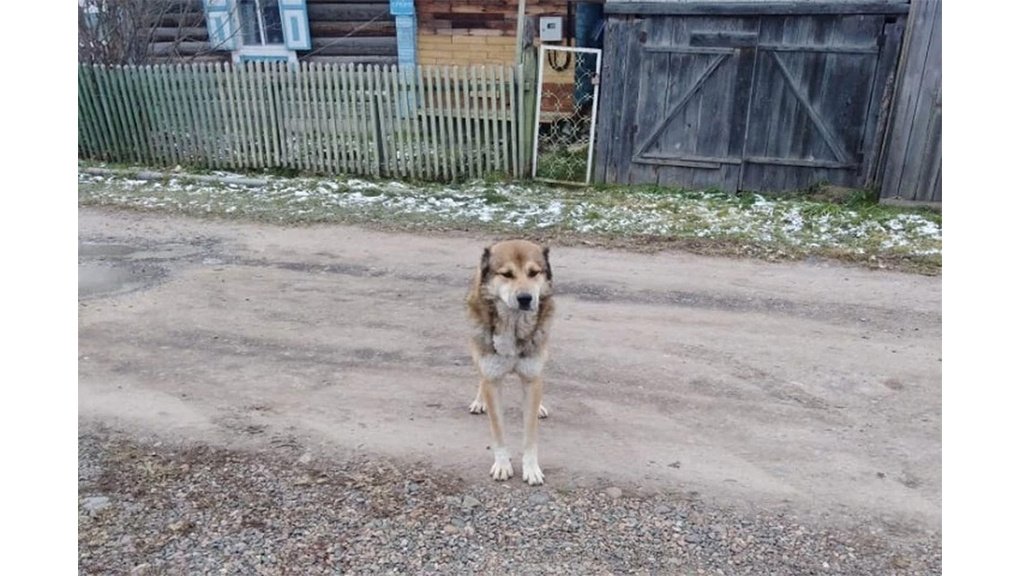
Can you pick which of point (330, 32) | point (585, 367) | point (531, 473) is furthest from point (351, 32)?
point (531, 473)

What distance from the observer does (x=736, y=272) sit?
706 cm

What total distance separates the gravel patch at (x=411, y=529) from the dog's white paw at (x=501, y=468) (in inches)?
2.3

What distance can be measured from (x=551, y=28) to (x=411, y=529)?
457 inches

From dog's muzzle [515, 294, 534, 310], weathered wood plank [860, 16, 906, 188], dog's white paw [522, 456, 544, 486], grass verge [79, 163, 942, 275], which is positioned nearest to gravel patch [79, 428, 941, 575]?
dog's white paw [522, 456, 544, 486]

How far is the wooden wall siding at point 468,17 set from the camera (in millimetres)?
13500

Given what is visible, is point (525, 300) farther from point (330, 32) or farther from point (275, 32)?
point (275, 32)

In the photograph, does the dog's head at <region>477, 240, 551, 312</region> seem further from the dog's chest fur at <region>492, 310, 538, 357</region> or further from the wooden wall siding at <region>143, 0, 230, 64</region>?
the wooden wall siding at <region>143, 0, 230, 64</region>

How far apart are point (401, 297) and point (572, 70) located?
329 inches

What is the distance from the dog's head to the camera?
343 centimetres

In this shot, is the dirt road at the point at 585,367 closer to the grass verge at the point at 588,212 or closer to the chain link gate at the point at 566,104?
the grass verge at the point at 588,212

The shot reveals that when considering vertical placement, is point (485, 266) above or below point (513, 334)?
above

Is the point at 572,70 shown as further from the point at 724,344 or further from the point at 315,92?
the point at 724,344

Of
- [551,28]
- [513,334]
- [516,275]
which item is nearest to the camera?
[516,275]

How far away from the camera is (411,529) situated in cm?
332
